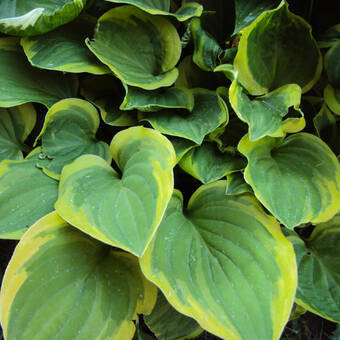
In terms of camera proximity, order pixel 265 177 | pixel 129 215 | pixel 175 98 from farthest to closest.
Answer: pixel 175 98
pixel 265 177
pixel 129 215

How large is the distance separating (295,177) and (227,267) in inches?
11.1

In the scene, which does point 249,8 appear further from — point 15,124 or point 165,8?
point 15,124

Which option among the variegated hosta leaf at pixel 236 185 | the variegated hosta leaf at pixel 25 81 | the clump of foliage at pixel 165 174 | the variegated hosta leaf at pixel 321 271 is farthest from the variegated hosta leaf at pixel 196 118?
the variegated hosta leaf at pixel 321 271

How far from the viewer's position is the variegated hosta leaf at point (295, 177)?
771mm

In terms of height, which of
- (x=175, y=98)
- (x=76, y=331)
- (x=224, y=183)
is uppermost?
(x=175, y=98)

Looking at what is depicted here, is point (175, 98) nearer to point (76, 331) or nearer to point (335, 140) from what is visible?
point (335, 140)

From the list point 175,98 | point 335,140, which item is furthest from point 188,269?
point 335,140

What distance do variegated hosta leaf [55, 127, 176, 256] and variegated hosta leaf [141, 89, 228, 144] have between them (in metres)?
0.10

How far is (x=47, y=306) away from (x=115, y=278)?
15 centimetres

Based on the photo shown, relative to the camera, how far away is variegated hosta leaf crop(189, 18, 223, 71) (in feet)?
2.95

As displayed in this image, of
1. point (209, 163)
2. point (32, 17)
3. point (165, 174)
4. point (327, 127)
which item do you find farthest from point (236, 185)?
point (32, 17)

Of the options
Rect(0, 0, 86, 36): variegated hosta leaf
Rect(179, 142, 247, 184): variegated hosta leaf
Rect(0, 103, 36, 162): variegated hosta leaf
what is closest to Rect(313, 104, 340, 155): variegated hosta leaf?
Rect(179, 142, 247, 184): variegated hosta leaf

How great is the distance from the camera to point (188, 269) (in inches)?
28.0

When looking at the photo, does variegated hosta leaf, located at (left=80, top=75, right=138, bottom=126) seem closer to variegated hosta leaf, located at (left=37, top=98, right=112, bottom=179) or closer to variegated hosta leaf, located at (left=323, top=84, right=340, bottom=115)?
variegated hosta leaf, located at (left=37, top=98, right=112, bottom=179)
